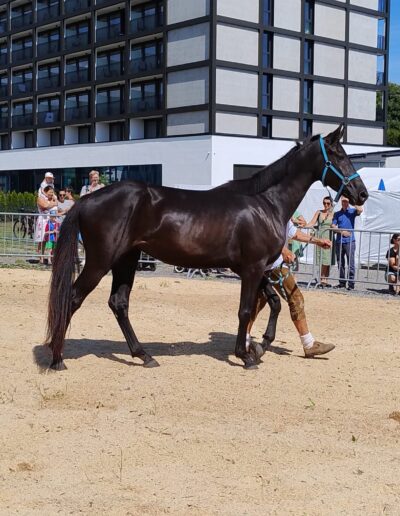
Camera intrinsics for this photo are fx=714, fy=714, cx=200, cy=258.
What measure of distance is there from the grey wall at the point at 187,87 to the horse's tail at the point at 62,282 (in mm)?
36904

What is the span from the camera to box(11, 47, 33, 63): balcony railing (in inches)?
2215

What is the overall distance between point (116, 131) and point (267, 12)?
1339cm

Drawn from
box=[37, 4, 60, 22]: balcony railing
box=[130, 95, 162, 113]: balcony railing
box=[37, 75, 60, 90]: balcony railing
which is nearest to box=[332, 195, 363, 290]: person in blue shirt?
box=[130, 95, 162, 113]: balcony railing

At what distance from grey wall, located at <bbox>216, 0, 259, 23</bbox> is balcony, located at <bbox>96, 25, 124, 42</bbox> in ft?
31.3

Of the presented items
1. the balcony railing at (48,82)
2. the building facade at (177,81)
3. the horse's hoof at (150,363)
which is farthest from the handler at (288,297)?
the balcony railing at (48,82)

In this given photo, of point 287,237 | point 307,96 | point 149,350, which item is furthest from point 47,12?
point 287,237

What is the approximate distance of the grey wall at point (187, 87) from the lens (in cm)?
4278

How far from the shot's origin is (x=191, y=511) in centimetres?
377

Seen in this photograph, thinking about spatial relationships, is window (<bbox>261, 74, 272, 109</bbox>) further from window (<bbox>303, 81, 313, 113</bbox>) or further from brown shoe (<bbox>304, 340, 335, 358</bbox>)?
brown shoe (<bbox>304, 340, 335, 358</bbox>)

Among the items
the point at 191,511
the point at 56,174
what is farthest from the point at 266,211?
the point at 56,174

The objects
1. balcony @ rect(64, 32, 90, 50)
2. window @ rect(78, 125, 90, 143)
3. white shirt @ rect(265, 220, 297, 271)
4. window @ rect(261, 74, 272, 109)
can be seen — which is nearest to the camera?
white shirt @ rect(265, 220, 297, 271)

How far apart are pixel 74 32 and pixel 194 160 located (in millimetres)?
16933

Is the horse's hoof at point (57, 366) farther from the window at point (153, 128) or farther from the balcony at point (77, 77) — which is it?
the balcony at point (77, 77)

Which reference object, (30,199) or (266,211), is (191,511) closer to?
(266,211)
